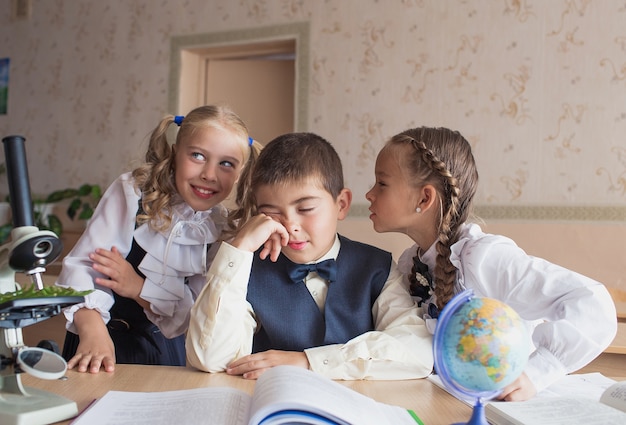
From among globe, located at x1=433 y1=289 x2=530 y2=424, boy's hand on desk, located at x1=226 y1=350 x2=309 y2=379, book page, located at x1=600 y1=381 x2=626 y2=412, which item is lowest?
boy's hand on desk, located at x1=226 y1=350 x2=309 y2=379

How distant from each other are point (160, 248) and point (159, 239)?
0.10 ft

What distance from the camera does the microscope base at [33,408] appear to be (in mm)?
770

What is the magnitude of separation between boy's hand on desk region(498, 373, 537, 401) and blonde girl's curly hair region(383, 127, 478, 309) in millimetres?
468

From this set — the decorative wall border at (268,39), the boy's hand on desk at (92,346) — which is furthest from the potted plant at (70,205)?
the boy's hand on desk at (92,346)

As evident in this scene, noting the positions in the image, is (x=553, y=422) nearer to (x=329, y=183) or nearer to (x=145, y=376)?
(x=145, y=376)

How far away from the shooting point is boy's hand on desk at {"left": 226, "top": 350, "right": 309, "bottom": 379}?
115 cm

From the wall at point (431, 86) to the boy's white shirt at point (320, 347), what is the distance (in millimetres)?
2457

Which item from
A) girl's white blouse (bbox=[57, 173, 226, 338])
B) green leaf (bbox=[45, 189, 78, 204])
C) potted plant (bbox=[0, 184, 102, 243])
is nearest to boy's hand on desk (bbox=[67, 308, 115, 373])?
girl's white blouse (bbox=[57, 173, 226, 338])

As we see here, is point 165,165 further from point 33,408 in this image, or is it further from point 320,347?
point 33,408

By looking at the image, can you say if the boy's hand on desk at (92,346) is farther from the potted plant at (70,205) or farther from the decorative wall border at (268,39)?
the potted plant at (70,205)

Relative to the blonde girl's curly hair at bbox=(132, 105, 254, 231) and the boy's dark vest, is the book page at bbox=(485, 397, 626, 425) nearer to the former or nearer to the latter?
the boy's dark vest

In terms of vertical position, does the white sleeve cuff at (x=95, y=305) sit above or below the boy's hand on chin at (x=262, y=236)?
below

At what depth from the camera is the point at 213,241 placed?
169 cm

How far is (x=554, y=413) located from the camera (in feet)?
2.82
